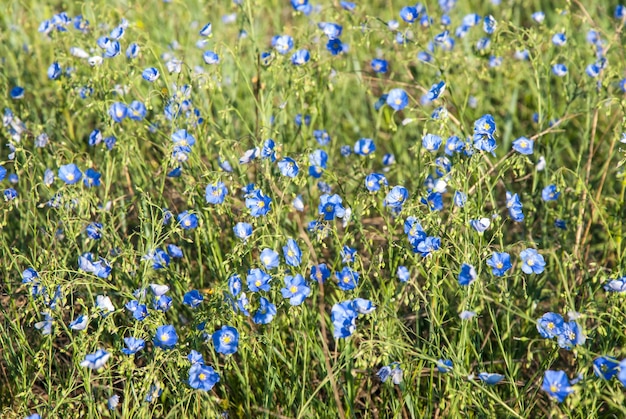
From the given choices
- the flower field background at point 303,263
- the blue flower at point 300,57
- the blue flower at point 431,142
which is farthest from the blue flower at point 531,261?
the blue flower at point 300,57

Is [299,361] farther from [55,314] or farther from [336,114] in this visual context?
[336,114]

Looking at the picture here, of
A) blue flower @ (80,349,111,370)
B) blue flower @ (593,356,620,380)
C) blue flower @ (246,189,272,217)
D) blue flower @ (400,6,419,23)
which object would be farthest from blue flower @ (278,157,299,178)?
blue flower @ (593,356,620,380)

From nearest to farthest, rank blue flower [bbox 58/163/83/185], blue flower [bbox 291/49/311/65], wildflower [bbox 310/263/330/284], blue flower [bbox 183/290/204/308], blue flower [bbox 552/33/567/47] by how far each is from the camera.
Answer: wildflower [bbox 310/263/330/284]
blue flower [bbox 183/290/204/308]
blue flower [bbox 58/163/83/185]
blue flower [bbox 291/49/311/65]
blue flower [bbox 552/33/567/47]

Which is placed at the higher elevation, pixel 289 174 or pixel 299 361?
pixel 289 174

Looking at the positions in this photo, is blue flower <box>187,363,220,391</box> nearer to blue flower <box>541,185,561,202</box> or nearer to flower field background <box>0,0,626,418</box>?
flower field background <box>0,0,626,418</box>

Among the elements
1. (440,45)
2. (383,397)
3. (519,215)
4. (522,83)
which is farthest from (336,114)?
(383,397)

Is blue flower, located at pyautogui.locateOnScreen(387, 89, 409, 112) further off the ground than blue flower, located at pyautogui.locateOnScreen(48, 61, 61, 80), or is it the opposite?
blue flower, located at pyautogui.locateOnScreen(48, 61, 61, 80)

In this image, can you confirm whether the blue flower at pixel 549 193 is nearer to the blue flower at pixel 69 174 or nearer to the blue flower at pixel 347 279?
the blue flower at pixel 347 279
